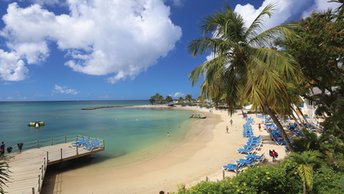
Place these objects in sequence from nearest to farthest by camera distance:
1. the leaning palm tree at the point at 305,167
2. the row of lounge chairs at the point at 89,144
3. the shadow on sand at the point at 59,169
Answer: the leaning palm tree at the point at 305,167 → the shadow on sand at the point at 59,169 → the row of lounge chairs at the point at 89,144

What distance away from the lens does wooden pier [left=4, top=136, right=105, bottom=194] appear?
1085cm

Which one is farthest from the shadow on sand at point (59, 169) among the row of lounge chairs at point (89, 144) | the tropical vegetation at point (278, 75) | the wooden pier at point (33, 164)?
the tropical vegetation at point (278, 75)

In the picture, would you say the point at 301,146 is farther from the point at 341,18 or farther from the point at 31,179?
the point at 31,179

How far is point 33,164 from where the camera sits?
14305 mm

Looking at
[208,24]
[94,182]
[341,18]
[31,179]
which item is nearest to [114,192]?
[94,182]

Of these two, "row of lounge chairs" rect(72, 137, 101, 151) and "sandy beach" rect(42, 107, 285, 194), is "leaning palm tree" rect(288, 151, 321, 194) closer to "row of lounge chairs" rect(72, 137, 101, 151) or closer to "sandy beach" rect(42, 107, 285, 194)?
"sandy beach" rect(42, 107, 285, 194)

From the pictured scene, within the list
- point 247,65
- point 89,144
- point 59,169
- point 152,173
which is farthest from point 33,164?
point 247,65

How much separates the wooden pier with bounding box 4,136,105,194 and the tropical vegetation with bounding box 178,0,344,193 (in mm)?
8662

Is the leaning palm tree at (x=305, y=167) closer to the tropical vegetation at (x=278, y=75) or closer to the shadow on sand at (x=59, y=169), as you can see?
the tropical vegetation at (x=278, y=75)

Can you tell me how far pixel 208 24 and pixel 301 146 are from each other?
20.9 ft

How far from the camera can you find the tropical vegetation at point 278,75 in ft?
19.9

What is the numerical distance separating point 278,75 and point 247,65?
3.21 feet

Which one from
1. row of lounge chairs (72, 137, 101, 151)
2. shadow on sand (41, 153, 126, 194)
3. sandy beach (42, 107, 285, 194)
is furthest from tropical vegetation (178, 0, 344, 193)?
row of lounge chairs (72, 137, 101, 151)

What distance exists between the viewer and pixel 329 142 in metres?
8.84
